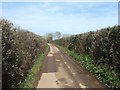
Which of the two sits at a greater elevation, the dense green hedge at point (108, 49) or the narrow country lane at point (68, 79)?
the dense green hedge at point (108, 49)

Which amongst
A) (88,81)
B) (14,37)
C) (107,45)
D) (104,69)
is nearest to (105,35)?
(107,45)

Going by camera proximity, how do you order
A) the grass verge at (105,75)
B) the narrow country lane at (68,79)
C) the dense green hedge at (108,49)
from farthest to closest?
the dense green hedge at (108,49) < the narrow country lane at (68,79) < the grass verge at (105,75)

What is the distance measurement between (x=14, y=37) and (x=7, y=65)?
1520 mm

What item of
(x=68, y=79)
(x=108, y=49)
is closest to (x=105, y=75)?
(x=108, y=49)

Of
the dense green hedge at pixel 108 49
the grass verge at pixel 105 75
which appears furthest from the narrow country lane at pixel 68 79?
the dense green hedge at pixel 108 49

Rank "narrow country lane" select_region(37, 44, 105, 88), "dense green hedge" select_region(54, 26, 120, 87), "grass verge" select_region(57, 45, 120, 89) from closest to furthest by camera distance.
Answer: "grass verge" select_region(57, 45, 120, 89), "narrow country lane" select_region(37, 44, 105, 88), "dense green hedge" select_region(54, 26, 120, 87)

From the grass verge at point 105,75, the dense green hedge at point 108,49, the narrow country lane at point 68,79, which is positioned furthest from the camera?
the dense green hedge at point 108,49

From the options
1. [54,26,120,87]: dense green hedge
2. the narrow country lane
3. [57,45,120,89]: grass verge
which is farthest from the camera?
[54,26,120,87]: dense green hedge

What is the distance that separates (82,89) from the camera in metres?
13.5

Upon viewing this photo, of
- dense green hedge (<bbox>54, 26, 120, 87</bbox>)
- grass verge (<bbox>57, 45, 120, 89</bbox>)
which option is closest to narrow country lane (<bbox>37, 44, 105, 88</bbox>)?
grass verge (<bbox>57, 45, 120, 89</bbox>)

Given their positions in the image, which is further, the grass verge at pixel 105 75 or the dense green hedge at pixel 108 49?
the dense green hedge at pixel 108 49

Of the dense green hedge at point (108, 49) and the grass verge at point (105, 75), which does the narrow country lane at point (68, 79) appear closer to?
the grass verge at point (105, 75)

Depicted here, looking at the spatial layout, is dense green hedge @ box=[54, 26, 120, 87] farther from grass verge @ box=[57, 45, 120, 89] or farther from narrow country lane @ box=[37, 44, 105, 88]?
narrow country lane @ box=[37, 44, 105, 88]

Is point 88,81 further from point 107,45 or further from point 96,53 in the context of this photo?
point 96,53
